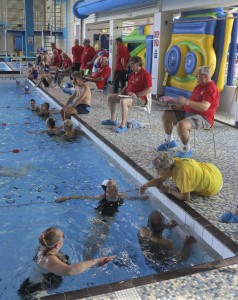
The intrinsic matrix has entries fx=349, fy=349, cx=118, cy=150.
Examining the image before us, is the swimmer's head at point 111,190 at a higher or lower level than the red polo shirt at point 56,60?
lower

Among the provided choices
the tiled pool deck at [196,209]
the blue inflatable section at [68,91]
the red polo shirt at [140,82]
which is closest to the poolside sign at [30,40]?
the blue inflatable section at [68,91]

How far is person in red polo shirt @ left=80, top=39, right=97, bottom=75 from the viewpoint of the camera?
1070cm

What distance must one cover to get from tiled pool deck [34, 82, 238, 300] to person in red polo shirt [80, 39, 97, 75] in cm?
441

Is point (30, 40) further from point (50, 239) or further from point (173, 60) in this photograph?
point (50, 239)

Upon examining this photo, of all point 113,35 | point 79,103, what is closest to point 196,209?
point 79,103

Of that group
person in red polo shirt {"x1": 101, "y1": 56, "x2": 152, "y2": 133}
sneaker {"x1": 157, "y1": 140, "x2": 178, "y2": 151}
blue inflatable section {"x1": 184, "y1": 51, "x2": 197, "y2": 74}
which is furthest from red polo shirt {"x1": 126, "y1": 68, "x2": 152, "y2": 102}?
blue inflatable section {"x1": 184, "y1": 51, "x2": 197, "y2": 74}

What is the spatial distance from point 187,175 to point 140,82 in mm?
3187

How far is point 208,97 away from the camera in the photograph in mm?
4285

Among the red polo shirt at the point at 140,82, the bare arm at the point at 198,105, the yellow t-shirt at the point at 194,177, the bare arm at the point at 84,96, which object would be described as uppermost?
the red polo shirt at the point at 140,82

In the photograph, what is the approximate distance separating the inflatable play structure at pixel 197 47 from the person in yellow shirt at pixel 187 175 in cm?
427

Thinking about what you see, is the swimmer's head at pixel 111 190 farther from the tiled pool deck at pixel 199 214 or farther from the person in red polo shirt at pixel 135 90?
the person in red polo shirt at pixel 135 90

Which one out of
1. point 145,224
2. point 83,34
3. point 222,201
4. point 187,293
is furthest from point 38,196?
point 83,34

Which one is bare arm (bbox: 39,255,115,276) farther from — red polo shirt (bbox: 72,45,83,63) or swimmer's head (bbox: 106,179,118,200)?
red polo shirt (bbox: 72,45,83,63)

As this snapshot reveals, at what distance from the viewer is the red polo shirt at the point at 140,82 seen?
5.74 m
